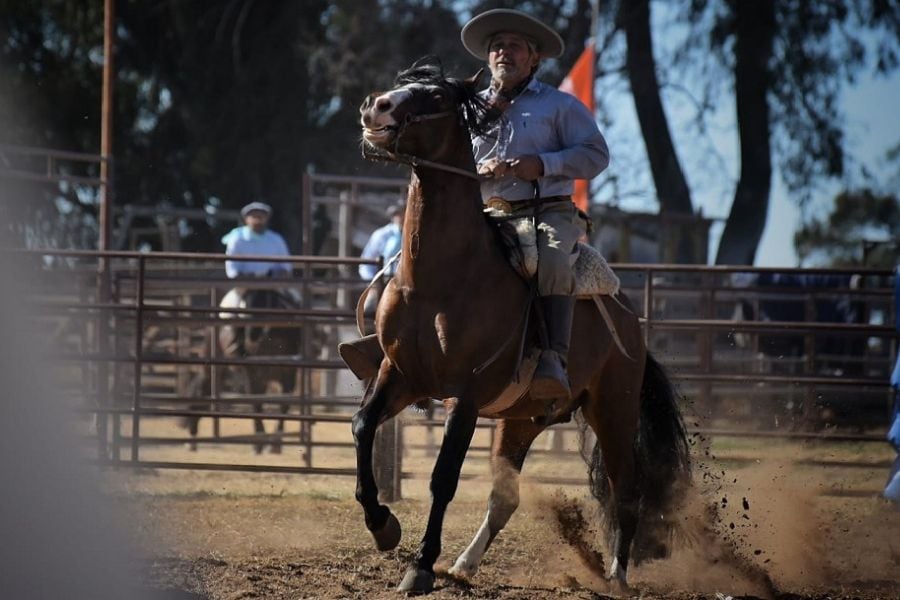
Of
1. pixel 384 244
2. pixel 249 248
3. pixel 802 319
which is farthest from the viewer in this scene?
pixel 802 319

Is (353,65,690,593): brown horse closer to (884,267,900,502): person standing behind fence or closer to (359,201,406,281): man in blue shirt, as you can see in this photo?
(884,267,900,502): person standing behind fence

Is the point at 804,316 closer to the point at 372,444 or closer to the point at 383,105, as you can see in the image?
the point at 372,444

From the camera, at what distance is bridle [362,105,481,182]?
555cm

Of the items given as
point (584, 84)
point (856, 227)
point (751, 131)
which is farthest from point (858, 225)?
point (584, 84)

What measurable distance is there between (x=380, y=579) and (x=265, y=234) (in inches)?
289

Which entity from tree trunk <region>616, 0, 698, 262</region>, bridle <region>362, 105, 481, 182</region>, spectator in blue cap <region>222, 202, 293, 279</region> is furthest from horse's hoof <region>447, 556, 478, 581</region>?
tree trunk <region>616, 0, 698, 262</region>

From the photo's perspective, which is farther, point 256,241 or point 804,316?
point 804,316

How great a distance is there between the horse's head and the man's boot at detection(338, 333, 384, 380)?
0.98 metres

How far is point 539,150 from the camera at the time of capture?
6500 mm

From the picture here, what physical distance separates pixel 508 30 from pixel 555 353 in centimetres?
158

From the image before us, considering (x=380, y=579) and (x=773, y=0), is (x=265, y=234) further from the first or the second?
(x=773, y=0)

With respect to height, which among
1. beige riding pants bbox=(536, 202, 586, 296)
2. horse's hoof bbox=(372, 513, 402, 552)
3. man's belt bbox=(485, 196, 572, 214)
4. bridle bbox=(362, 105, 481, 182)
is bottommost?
horse's hoof bbox=(372, 513, 402, 552)

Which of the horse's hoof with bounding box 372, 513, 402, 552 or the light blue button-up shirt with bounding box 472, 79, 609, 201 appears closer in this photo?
the horse's hoof with bounding box 372, 513, 402, 552

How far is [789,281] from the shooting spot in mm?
15539
